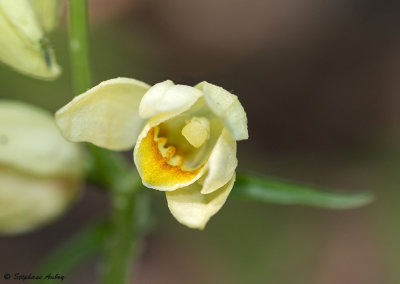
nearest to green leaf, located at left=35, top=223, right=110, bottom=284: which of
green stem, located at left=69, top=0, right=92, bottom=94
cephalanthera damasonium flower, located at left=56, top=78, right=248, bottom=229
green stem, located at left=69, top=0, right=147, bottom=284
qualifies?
green stem, located at left=69, top=0, right=147, bottom=284

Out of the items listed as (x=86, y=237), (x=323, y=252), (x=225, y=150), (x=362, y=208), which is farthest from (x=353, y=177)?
(x=225, y=150)

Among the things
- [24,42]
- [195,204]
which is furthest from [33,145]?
[195,204]

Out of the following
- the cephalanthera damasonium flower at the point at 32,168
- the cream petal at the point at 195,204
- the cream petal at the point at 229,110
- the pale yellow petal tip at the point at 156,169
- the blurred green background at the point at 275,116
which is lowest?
the blurred green background at the point at 275,116

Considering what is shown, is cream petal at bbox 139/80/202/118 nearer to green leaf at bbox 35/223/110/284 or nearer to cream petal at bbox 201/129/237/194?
cream petal at bbox 201/129/237/194

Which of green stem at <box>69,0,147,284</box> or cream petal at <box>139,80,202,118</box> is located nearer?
cream petal at <box>139,80,202,118</box>

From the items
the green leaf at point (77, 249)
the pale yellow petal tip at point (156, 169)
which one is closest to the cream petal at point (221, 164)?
the pale yellow petal tip at point (156, 169)

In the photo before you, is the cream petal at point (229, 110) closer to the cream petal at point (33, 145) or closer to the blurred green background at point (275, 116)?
the cream petal at point (33, 145)
